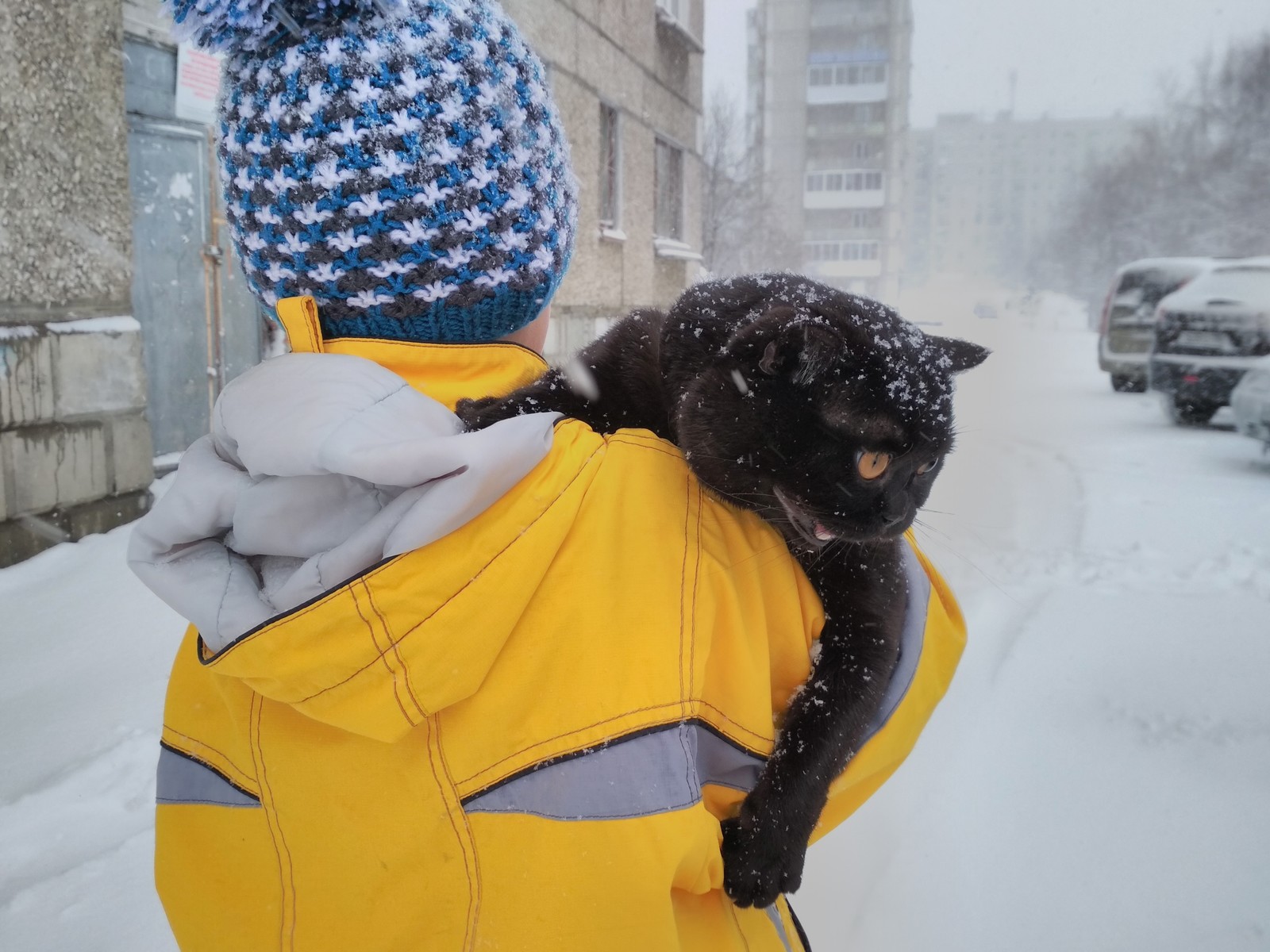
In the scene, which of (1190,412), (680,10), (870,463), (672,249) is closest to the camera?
(870,463)

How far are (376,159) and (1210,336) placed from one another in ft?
25.9

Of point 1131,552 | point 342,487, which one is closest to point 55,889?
point 342,487

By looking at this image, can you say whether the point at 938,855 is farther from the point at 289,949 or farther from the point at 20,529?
the point at 20,529

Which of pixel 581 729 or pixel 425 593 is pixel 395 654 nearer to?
pixel 425 593

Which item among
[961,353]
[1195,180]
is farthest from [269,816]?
[1195,180]

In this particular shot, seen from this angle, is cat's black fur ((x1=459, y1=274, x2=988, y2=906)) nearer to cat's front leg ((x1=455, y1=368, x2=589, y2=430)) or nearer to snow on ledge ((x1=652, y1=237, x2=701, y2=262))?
cat's front leg ((x1=455, y1=368, x2=589, y2=430))

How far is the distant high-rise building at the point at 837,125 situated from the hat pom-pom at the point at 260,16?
18404mm

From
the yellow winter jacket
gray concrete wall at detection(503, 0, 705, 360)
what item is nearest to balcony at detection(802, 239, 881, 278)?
gray concrete wall at detection(503, 0, 705, 360)

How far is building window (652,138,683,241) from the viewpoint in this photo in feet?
35.1

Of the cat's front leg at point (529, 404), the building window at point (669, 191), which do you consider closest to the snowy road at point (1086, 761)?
the cat's front leg at point (529, 404)

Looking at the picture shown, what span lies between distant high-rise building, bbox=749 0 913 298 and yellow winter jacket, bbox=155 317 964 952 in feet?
61.2

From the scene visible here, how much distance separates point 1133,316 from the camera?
9.73 meters

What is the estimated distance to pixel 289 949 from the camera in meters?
0.80

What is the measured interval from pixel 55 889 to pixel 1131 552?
4.68 metres
